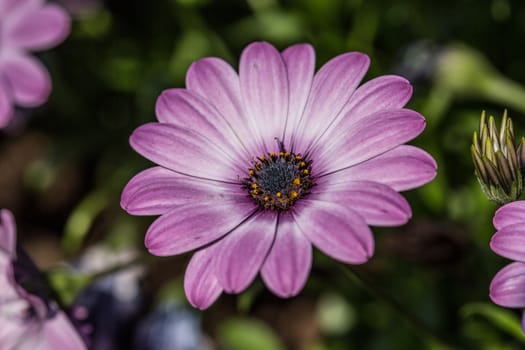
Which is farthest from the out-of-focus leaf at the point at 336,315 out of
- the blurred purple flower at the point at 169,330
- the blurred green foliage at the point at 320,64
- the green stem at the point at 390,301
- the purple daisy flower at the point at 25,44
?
the purple daisy flower at the point at 25,44

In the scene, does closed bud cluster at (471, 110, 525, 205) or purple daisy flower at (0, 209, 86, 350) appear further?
purple daisy flower at (0, 209, 86, 350)

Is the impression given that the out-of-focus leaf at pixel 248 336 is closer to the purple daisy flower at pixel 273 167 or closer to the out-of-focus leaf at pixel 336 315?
the out-of-focus leaf at pixel 336 315

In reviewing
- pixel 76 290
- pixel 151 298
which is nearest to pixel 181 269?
pixel 151 298

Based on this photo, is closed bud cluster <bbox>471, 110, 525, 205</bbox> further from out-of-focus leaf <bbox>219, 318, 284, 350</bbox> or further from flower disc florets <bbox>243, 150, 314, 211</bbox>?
out-of-focus leaf <bbox>219, 318, 284, 350</bbox>

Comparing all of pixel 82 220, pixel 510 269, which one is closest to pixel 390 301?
pixel 510 269

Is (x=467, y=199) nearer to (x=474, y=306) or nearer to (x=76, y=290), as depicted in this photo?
(x=474, y=306)

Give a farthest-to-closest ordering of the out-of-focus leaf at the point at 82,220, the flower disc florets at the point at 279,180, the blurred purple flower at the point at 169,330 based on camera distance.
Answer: the out-of-focus leaf at the point at 82,220
the blurred purple flower at the point at 169,330
the flower disc florets at the point at 279,180

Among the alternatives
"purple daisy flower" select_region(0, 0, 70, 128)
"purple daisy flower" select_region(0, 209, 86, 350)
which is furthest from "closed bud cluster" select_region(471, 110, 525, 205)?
"purple daisy flower" select_region(0, 0, 70, 128)
